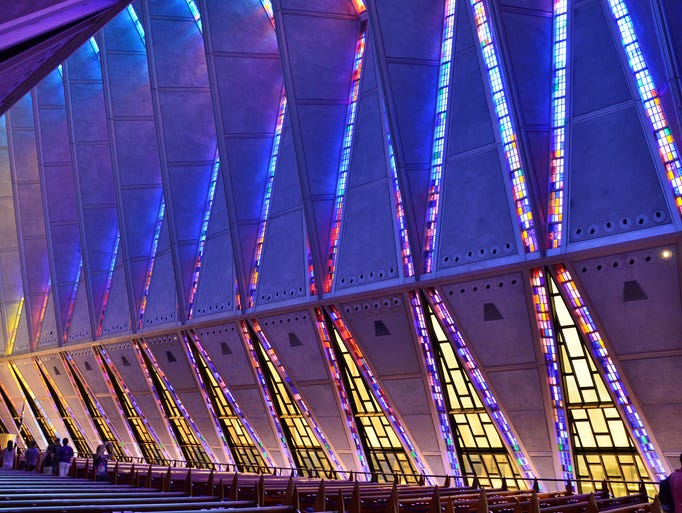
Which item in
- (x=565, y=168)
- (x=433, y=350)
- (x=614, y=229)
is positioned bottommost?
(x=433, y=350)

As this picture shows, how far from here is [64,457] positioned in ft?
44.5

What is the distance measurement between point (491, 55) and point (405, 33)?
6.24 ft

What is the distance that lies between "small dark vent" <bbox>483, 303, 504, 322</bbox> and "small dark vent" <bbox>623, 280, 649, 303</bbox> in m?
2.29

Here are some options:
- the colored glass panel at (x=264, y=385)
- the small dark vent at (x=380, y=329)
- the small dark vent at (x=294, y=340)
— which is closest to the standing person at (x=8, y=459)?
the colored glass panel at (x=264, y=385)

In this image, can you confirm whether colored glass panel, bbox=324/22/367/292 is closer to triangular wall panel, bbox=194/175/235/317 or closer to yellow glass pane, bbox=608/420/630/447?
triangular wall panel, bbox=194/175/235/317

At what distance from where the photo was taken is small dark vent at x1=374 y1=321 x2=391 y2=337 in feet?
46.3

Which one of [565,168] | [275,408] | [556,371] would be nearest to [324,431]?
[275,408]

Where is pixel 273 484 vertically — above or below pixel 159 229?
below

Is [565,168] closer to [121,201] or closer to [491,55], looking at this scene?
[491,55]

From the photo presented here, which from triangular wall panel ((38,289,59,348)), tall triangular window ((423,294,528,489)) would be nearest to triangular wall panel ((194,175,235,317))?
tall triangular window ((423,294,528,489))

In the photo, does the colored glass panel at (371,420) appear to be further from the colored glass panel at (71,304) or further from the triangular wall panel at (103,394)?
the colored glass panel at (71,304)

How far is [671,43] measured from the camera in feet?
31.2

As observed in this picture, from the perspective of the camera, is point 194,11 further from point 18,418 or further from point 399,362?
point 18,418

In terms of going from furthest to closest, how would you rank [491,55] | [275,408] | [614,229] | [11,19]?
[275,408] < [491,55] < [614,229] < [11,19]
